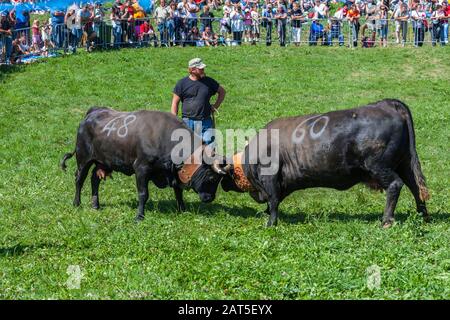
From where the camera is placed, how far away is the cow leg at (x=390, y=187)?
11367 millimetres

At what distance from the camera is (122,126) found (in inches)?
519

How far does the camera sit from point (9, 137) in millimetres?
19156

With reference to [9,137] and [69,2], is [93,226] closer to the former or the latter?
[9,137]

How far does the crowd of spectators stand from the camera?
2767 cm

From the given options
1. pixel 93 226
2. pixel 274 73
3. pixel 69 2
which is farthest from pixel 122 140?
pixel 69 2

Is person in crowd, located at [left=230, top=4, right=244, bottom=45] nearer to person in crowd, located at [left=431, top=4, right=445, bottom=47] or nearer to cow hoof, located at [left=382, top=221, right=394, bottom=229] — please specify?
person in crowd, located at [left=431, top=4, right=445, bottom=47]

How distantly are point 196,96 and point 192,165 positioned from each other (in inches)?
62.8

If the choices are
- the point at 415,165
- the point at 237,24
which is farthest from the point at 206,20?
the point at 415,165

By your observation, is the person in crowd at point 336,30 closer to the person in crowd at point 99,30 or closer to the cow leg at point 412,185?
the person in crowd at point 99,30

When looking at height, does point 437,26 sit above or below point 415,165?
above

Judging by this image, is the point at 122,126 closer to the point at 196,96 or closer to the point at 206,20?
the point at 196,96

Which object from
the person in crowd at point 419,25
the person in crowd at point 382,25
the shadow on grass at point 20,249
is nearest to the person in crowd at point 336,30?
the person in crowd at point 382,25

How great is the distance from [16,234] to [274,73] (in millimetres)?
15229

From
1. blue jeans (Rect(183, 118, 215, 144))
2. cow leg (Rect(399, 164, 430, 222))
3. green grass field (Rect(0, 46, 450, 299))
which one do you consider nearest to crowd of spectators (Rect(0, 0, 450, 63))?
green grass field (Rect(0, 46, 450, 299))
